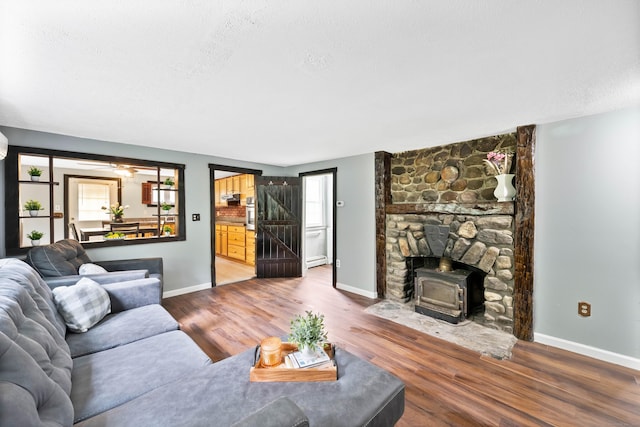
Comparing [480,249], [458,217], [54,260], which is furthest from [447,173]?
[54,260]

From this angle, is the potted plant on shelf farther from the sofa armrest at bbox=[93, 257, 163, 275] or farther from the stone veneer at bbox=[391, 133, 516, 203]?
the stone veneer at bbox=[391, 133, 516, 203]

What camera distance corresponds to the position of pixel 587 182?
2.39 metres

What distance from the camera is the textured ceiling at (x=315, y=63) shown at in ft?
3.85

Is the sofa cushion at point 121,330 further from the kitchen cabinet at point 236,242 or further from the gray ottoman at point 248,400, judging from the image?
the kitchen cabinet at point 236,242

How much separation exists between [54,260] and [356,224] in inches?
141

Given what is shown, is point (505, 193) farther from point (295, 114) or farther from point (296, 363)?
point (296, 363)

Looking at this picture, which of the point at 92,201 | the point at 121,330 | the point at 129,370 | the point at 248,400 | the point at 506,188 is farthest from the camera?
the point at 92,201

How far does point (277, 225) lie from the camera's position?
4.97 metres

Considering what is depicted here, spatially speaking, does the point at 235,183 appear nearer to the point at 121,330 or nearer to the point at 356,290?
the point at 356,290

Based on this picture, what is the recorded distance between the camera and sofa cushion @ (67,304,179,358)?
1.75 metres

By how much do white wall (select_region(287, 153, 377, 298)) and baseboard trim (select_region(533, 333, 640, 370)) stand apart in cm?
196

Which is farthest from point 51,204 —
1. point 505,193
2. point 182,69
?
point 505,193

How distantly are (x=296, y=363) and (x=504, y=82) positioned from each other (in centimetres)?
226

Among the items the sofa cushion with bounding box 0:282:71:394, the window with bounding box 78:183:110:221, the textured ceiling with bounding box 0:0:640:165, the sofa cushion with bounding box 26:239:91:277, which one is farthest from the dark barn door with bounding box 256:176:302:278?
the window with bounding box 78:183:110:221
